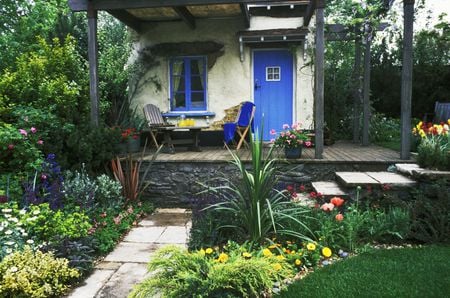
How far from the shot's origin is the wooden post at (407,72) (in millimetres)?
5168

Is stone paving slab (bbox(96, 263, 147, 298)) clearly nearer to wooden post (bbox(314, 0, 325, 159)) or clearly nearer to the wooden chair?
wooden post (bbox(314, 0, 325, 159))

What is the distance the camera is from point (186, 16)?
7.30 metres

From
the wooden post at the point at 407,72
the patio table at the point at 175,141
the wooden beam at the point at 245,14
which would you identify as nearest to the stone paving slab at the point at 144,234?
the patio table at the point at 175,141

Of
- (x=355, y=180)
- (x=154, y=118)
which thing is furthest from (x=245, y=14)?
(x=355, y=180)

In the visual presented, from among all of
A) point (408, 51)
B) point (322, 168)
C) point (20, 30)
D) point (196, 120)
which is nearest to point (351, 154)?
point (322, 168)

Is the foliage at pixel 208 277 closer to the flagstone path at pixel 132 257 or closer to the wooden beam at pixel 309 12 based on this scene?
the flagstone path at pixel 132 257

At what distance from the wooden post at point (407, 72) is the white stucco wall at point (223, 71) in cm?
266

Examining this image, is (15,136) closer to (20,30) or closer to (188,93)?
(188,93)

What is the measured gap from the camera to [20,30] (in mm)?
10844

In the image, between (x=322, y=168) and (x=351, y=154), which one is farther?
(x=351, y=154)

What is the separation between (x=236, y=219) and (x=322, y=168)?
2.81 m

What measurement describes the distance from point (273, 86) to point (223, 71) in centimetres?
109

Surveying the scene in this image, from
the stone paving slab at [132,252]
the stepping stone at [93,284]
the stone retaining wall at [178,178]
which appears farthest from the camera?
the stone retaining wall at [178,178]

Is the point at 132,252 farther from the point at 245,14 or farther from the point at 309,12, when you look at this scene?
the point at 309,12
